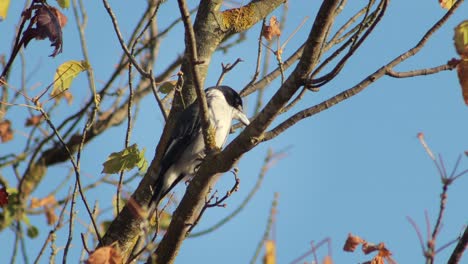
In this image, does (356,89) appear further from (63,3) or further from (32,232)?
(32,232)

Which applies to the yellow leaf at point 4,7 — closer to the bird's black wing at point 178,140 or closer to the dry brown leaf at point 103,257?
the dry brown leaf at point 103,257

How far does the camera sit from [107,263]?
254cm

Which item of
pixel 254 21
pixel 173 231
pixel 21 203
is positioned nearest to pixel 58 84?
pixel 173 231

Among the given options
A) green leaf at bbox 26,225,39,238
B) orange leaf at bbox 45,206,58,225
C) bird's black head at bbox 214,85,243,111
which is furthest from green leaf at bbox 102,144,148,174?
orange leaf at bbox 45,206,58,225

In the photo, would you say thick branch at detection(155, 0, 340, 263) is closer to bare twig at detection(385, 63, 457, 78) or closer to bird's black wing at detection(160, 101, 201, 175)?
bare twig at detection(385, 63, 457, 78)

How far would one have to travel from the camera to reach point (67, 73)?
11.0 feet

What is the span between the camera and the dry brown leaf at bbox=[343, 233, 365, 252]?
8.21 feet

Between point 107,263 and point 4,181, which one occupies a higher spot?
point 4,181

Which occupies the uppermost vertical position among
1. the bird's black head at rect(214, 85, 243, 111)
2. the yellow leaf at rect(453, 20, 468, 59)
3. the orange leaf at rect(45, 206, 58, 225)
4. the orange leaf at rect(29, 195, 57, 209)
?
the orange leaf at rect(29, 195, 57, 209)

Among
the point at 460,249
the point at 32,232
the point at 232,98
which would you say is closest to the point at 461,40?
the point at 460,249

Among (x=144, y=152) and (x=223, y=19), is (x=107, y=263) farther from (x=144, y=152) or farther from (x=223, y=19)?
(x=223, y=19)

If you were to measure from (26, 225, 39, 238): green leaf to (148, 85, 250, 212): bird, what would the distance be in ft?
4.27

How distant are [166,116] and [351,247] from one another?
154cm

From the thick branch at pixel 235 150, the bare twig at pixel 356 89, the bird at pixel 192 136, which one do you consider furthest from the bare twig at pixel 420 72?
the bird at pixel 192 136
